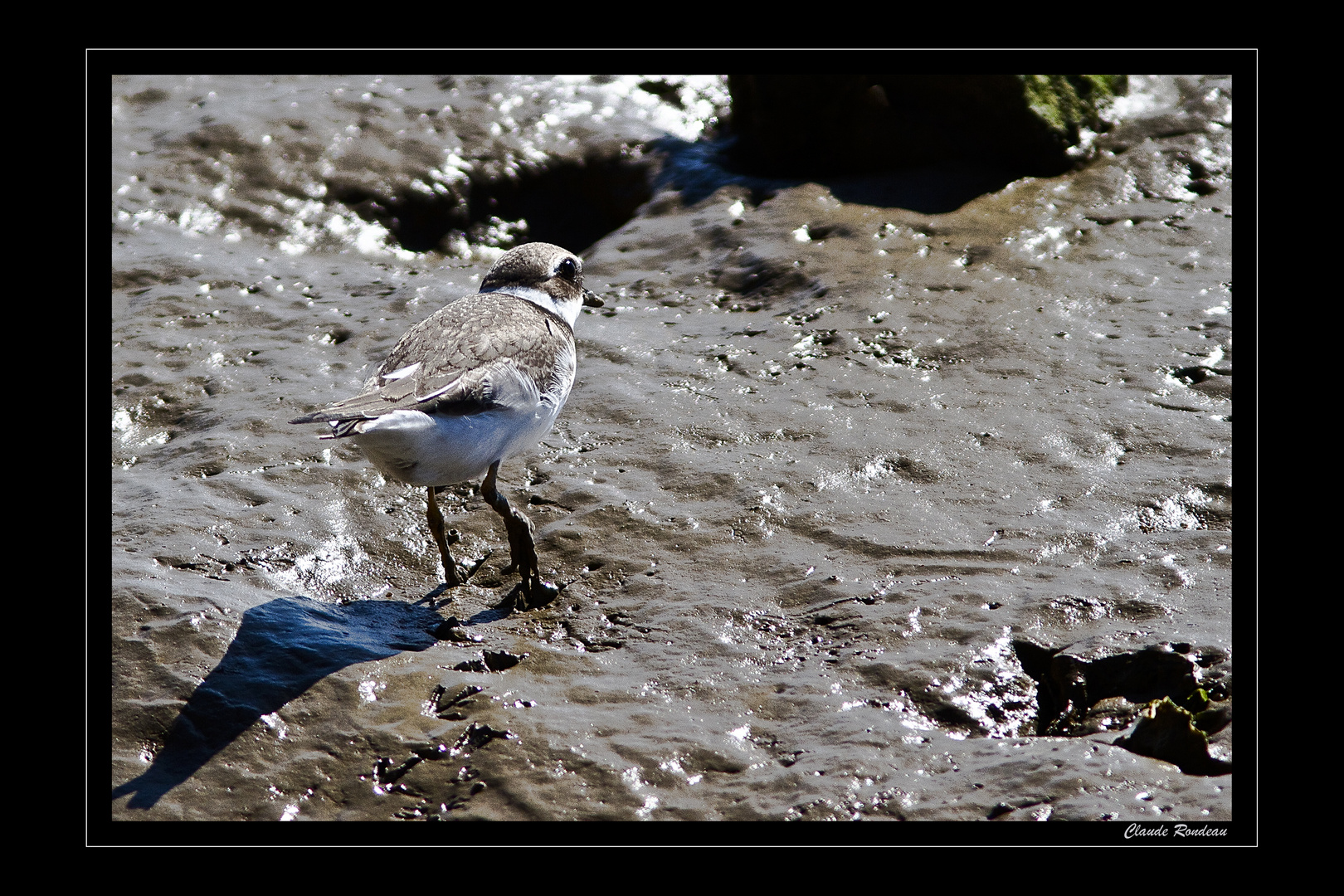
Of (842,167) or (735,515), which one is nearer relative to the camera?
(735,515)

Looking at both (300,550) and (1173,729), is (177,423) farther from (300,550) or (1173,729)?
(1173,729)

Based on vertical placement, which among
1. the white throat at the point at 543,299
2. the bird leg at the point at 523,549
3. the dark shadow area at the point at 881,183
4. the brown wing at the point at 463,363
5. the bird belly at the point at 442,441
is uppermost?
the dark shadow area at the point at 881,183

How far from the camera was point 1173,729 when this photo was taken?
3650 millimetres

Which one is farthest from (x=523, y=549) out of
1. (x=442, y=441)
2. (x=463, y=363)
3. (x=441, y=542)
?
(x=463, y=363)

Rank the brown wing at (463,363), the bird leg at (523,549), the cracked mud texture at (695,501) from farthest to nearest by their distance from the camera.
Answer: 1. the bird leg at (523,549)
2. the brown wing at (463,363)
3. the cracked mud texture at (695,501)

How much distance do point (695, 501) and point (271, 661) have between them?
7.70ft

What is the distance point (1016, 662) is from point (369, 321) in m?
5.51

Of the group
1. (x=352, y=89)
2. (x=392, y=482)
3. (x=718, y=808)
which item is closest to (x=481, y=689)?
(x=718, y=808)

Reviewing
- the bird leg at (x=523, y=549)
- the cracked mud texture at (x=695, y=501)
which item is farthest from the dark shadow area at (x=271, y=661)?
the bird leg at (x=523, y=549)

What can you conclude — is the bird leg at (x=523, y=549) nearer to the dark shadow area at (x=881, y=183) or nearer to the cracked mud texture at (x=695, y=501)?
the cracked mud texture at (x=695, y=501)

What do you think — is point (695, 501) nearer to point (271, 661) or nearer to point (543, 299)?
point (543, 299)

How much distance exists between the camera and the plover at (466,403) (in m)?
4.75

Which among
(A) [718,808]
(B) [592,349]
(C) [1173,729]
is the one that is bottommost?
(A) [718,808]

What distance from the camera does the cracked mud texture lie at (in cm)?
383
